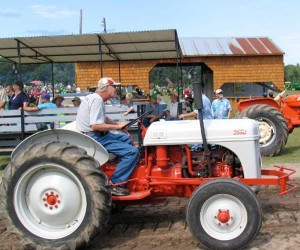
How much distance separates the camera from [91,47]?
1164 centimetres

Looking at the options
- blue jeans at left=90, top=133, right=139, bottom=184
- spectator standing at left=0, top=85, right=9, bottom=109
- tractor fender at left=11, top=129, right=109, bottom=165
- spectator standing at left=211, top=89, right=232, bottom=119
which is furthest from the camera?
spectator standing at left=211, top=89, right=232, bottom=119

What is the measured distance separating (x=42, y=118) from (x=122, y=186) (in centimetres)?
483

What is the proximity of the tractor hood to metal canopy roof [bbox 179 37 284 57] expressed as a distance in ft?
65.4

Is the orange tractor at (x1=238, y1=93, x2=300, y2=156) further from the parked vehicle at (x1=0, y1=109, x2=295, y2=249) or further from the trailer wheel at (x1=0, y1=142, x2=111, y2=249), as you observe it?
the trailer wheel at (x1=0, y1=142, x2=111, y2=249)

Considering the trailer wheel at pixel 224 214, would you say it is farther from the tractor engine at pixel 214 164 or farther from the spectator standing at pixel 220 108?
the spectator standing at pixel 220 108

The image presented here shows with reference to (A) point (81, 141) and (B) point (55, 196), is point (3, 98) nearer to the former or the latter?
(A) point (81, 141)

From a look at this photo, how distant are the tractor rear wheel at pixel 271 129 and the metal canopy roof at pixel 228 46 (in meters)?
14.1

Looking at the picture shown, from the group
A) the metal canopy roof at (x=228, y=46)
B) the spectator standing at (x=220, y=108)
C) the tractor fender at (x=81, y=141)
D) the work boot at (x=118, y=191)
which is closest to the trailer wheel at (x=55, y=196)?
the tractor fender at (x=81, y=141)

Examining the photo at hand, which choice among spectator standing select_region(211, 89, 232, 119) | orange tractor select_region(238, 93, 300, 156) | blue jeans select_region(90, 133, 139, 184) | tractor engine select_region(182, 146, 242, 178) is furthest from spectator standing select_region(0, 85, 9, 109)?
tractor engine select_region(182, 146, 242, 178)

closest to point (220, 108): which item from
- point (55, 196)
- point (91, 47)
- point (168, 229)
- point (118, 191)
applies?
point (91, 47)

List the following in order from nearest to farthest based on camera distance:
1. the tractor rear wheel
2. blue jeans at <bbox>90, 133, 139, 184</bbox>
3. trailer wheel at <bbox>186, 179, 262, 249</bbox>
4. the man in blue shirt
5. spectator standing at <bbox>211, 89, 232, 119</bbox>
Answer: trailer wheel at <bbox>186, 179, 262, 249</bbox>, blue jeans at <bbox>90, 133, 139, 184</bbox>, the man in blue shirt, the tractor rear wheel, spectator standing at <bbox>211, 89, 232, 119</bbox>

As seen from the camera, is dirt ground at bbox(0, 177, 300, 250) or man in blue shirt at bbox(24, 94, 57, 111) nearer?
dirt ground at bbox(0, 177, 300, 250)

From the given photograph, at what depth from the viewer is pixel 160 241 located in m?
5.09

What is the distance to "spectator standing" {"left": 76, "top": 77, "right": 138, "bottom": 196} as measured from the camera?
5.09m
